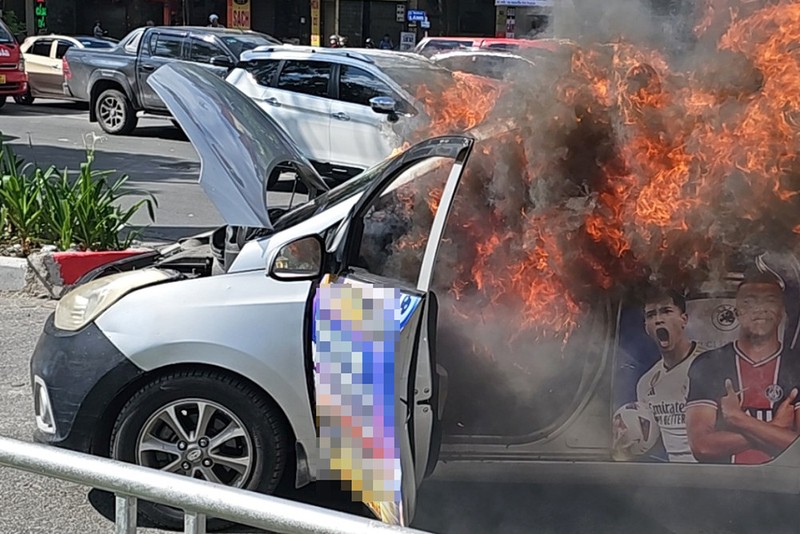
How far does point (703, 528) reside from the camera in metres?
3.94

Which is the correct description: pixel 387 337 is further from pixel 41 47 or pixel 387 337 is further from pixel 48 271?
pixel 41 47

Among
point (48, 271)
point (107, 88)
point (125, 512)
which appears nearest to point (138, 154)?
point (107, 88)

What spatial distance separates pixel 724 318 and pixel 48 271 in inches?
203

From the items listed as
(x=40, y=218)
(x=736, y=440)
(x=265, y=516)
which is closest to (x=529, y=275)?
(x=736, y=440)

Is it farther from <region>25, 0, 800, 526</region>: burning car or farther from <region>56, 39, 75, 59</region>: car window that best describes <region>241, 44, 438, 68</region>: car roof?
<region>56, 39, 75, 59</region>: car window

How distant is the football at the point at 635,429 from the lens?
12.2 ft

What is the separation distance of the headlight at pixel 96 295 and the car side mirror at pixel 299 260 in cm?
57

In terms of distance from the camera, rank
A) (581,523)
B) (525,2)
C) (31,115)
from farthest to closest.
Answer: (31,115) < (525,2) < (581,523)

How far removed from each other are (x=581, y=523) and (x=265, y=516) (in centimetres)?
229

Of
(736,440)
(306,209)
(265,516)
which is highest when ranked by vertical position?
(306,209)

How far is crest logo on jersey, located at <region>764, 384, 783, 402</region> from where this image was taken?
3.70 meters

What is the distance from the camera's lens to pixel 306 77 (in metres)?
12.2

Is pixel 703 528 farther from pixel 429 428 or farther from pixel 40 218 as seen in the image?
pixel 40 218

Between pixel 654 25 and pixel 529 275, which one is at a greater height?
pixel 654 25
